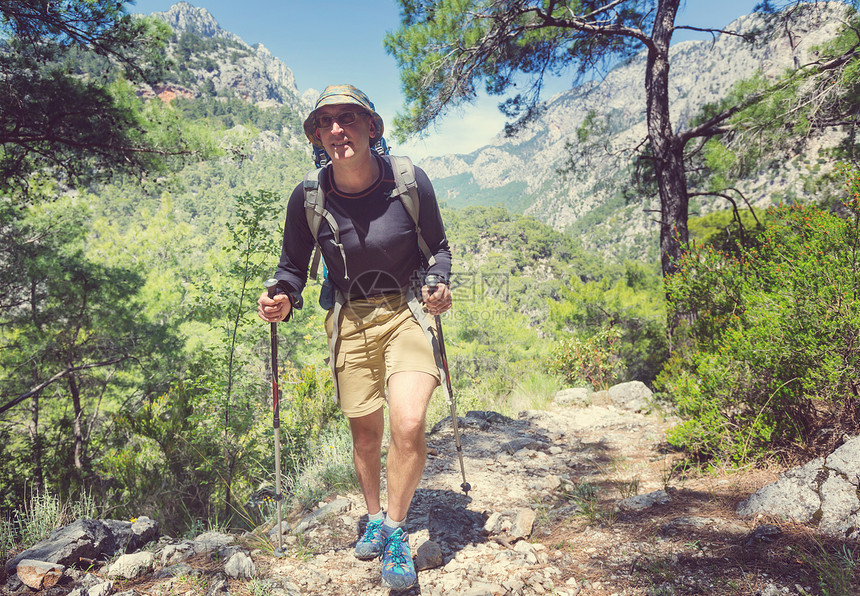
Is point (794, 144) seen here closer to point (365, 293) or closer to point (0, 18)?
point (365, 293)

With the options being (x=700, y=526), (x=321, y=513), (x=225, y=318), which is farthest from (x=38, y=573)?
(x=225, y=318)

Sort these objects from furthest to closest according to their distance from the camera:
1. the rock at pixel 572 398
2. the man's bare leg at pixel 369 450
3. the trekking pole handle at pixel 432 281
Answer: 1. the rock at pixel 572 398
2. the man's bare leg at pixel 369 450
3. the trekking pole handle at pixel 432 281

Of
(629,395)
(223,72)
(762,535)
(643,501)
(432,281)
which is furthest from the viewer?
(223,72)

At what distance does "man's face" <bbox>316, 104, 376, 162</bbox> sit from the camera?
1.93 m

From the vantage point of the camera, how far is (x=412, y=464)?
6.24 feet

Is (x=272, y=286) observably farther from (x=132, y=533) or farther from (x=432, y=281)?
(x=132, y=533)

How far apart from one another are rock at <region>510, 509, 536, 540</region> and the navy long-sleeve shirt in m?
1.40

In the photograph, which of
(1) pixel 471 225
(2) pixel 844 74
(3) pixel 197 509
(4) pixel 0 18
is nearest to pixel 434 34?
(2) pixel 844 74

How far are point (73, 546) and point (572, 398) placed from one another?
5532 mm

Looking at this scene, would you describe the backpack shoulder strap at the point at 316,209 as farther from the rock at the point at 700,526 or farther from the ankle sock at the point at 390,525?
the rock at the point at 700,526

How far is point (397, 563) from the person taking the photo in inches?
73.1

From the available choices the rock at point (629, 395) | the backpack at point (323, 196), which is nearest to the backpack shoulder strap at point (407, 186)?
the backpack at point (323, 196)

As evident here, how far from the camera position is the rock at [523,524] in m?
2.25

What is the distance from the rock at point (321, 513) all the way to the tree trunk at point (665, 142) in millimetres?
4684
